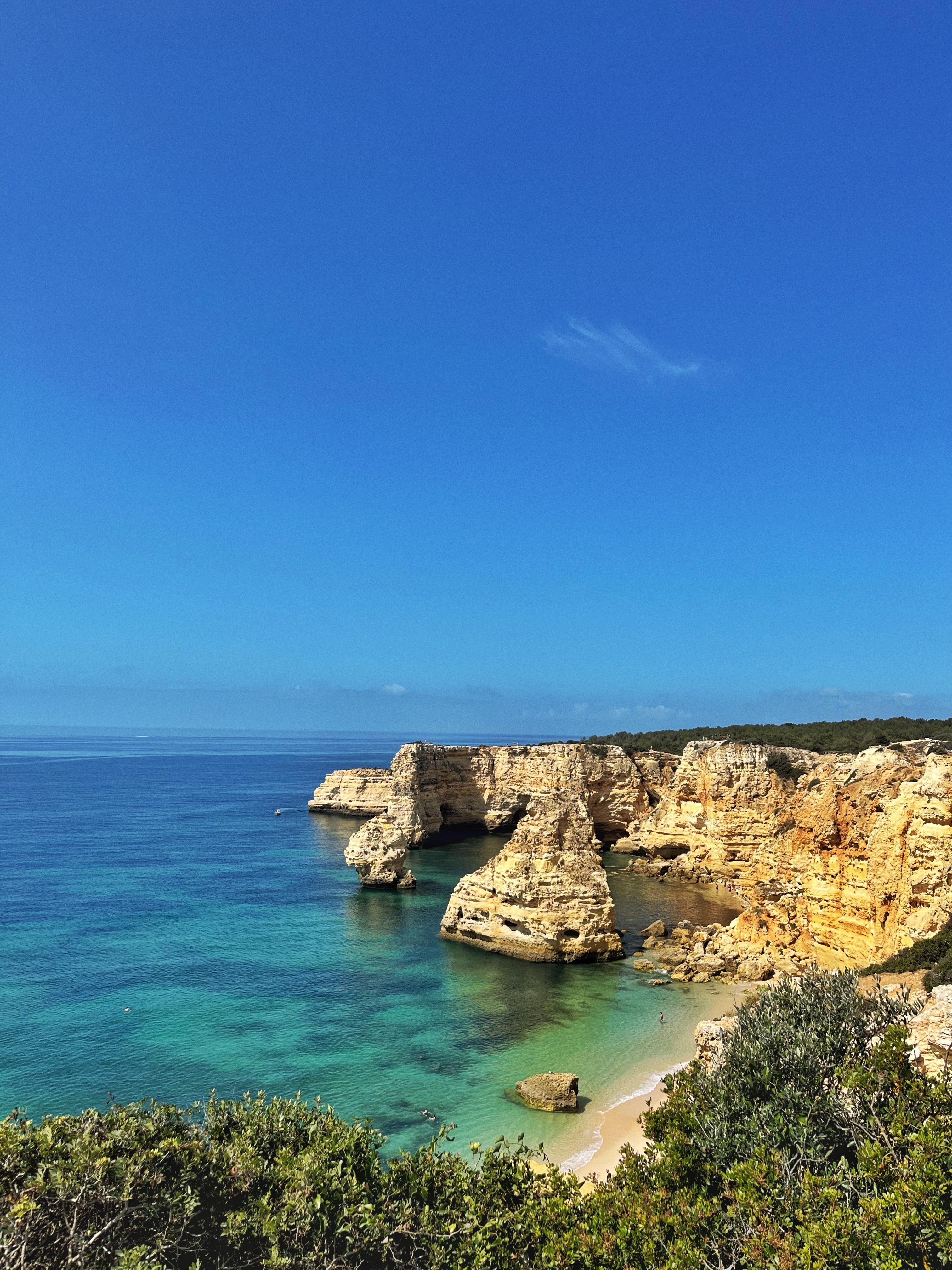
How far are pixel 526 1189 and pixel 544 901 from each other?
23137mm

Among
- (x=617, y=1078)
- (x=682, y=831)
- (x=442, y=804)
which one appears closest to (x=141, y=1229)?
(x=617, y=1078)

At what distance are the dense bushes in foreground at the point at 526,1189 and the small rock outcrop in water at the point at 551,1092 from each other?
30.1 ft

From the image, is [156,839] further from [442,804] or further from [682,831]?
[682,831]

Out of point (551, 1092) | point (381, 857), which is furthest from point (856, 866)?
point (381, 857)

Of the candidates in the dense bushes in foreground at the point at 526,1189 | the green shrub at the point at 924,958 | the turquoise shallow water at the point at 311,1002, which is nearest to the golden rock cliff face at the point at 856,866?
the green shrub at the point at 924,958

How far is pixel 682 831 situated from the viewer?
188 feet

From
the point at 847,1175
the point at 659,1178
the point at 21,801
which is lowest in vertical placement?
the point at 21,801

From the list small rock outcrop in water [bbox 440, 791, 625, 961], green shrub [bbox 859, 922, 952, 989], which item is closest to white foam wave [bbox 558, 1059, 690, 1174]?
green shrub [bbox 859, 922, 952, 989]

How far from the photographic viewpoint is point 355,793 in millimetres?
92625

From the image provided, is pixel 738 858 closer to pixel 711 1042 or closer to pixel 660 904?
pixel 660 904

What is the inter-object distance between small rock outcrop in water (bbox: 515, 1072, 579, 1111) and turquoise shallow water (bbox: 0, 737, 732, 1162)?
1.10 ft

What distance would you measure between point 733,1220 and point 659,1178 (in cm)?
145

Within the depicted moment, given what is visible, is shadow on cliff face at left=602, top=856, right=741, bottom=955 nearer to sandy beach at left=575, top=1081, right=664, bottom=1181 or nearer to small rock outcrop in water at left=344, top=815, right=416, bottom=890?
small rock outcrop in water at left=344, top=815, right=416, bottom=890

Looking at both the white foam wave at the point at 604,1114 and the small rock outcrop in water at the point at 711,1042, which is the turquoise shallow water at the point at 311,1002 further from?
the small rock outcrop in water at the point at 711,1042
